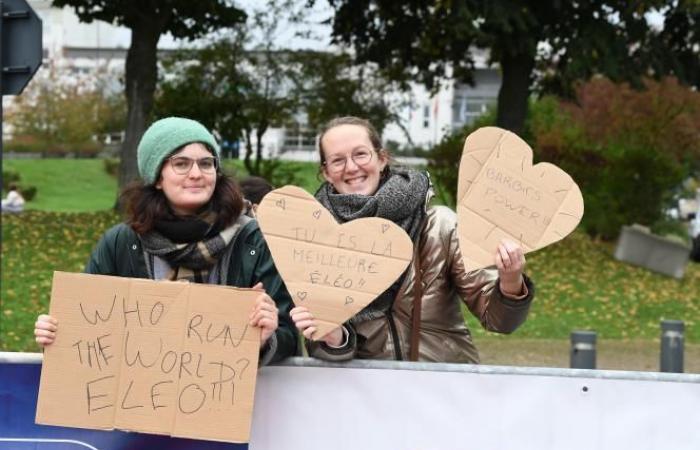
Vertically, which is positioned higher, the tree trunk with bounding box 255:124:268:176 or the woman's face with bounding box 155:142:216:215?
the woman's face with bounding box 155:142:216:215

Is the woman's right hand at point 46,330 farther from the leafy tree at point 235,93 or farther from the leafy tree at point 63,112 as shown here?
the leafy tree at point 63,112

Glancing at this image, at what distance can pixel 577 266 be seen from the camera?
18.7 metres

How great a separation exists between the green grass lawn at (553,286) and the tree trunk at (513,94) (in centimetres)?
232

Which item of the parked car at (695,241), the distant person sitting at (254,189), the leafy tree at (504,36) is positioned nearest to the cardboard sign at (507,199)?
the distant person sitting at (254,189)

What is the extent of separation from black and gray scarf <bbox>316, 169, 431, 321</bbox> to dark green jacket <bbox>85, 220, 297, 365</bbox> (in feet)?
0.75

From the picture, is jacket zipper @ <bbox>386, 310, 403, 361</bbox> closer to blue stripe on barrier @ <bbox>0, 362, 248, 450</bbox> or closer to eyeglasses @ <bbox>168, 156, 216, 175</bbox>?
blue stripe on barrier @ <bbox>0, 362, 248, 450</bbox>

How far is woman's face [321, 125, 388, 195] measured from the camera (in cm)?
367

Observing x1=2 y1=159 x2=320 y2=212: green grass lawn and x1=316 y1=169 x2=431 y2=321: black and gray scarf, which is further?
x1=2 y1=159 x2=320 y2=212: green grass lawn

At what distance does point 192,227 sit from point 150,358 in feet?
1.33

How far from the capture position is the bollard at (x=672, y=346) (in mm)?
9633

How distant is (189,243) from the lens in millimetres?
3523

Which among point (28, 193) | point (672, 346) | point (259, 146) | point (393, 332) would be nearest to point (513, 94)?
point (259, 146)

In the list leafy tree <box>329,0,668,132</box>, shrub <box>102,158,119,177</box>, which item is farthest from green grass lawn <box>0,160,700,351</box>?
shrub <box>102,158,119,177</box>

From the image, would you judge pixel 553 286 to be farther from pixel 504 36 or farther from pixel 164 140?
pixel 164 140
